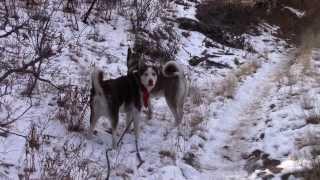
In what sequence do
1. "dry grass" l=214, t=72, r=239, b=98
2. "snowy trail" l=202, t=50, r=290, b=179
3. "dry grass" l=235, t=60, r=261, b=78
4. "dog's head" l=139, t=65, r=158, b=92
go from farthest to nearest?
1. "dry grass" l=235, t=60, r=261, b=78
2. "dry grass" l=214, t=72, r=239, b=98
3. "dog's head" l=139, t=65, r=158, b=92
4. "snowy trail" l=202, t=50, r=290, b=179

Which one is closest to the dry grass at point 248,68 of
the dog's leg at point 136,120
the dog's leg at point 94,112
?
the dog's leg at point 136,120

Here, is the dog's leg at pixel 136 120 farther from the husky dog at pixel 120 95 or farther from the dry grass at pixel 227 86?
the dry grass at pixel 227 86

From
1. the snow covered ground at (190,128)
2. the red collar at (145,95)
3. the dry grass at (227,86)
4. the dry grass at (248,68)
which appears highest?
the red collar at (145,95)

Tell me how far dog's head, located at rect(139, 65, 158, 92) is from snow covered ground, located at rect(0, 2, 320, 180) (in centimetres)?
70

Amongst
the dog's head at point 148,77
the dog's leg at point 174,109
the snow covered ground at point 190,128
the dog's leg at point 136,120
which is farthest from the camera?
the dog's leg at point 174,109

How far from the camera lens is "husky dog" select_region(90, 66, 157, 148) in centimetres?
691

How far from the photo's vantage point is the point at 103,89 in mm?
6949

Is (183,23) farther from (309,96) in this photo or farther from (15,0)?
(309,96)

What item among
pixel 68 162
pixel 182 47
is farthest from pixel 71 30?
pixel 68 162

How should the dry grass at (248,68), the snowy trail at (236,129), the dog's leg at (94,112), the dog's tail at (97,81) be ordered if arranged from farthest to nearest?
the dry grass at (248,68) < the dog's leg at (94,112) < the dog's tail at (97,81) < the snowy trail at (236,129)

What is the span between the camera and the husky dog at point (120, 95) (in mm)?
6910

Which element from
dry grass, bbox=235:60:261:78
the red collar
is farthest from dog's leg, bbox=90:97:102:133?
dry grass, bbox=235:60:261:78

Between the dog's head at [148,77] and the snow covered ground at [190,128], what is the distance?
2.29 ft

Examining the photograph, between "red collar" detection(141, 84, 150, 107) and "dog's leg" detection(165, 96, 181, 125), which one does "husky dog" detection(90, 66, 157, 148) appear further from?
"dog's leg" detection(165, 96, 181, 125)
